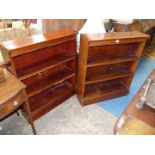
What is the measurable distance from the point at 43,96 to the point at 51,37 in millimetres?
891

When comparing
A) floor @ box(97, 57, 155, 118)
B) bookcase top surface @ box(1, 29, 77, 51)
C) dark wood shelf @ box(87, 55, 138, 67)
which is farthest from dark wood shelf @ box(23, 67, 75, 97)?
floor @ box(97, 57, 155, 118)

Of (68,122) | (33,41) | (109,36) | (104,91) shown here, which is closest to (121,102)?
(104,91)

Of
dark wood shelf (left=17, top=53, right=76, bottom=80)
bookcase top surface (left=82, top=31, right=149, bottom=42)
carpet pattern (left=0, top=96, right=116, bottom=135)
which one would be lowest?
carpet pattern (left=0, top=96, right=116, bottom=135)

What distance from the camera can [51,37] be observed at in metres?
1.62

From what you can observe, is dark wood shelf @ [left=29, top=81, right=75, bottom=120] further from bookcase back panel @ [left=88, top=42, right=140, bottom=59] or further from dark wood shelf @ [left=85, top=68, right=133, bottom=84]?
bookcase back panel @ [left=88, top=42, right=140, bottom=59]

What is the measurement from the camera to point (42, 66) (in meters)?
1.71

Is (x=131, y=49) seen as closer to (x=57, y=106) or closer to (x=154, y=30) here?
(x=57, y=106)

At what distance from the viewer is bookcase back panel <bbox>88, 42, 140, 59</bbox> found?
2.03 metres

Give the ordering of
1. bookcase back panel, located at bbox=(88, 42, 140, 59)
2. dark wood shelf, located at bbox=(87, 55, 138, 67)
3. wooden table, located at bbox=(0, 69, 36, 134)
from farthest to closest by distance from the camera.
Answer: bookcase back panel, located at bbox=(88, 42, 140, 59) → dark wood shelf, located at bbox=(87, 55, 138, 67) → wooden table, located at bbox=(0, 69, 36, 134)

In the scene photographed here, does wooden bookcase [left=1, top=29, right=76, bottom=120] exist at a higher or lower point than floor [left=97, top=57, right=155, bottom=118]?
higher

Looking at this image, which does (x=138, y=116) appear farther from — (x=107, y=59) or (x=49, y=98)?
(x=49, y=98)

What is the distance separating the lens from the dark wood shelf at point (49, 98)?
1.94 m

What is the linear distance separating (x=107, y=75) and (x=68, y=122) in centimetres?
87
